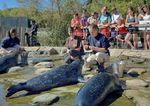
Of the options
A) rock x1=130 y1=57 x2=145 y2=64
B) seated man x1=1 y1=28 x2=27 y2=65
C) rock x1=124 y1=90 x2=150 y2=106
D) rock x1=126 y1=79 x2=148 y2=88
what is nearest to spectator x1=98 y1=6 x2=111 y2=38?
rock x1=130 y1=57 x2=145 y2=64

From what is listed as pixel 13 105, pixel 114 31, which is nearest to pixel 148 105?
pixel 13 105

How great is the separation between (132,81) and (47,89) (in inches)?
72.7

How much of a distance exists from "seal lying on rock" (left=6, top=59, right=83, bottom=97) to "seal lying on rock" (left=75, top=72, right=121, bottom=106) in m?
1.24

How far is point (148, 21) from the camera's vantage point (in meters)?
13.6

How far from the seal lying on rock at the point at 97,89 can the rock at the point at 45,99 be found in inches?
25.3

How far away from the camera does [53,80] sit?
8992mm

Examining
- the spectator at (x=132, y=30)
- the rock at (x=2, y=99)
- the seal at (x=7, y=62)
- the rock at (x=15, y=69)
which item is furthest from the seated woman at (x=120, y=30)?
the rock at (x=2, y=99)

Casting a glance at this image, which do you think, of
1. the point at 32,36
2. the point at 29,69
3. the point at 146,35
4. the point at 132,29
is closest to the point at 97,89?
the point at 29,69

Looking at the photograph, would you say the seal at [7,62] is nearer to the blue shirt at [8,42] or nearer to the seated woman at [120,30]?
the blue shirt at [8,42]

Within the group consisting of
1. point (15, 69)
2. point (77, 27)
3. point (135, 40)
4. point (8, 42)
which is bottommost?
point (15, 69)

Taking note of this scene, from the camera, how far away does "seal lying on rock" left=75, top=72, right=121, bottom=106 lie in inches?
274

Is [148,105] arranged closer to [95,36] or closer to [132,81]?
[132,81]

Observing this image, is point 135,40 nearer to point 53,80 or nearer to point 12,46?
point 12,46

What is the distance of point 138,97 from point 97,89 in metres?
0.79
